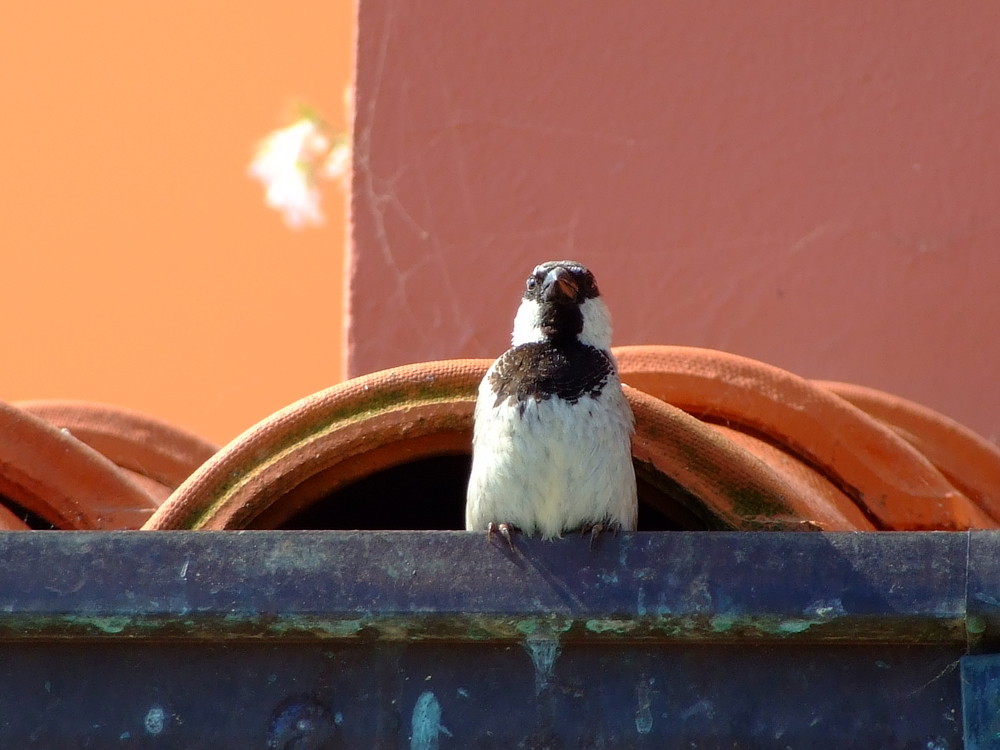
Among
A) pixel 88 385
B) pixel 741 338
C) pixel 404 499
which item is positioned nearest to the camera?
pixel 404 499

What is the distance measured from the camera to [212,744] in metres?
1.38

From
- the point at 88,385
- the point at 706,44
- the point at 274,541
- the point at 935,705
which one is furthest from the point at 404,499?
the point at 88,385

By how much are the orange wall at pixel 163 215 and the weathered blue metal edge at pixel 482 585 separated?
7.34 feet

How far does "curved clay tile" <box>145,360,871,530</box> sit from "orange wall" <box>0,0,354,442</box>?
1846 mm

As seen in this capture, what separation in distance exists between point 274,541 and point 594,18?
1.87 metres

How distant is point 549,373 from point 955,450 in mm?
929

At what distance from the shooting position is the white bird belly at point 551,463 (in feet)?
5.89

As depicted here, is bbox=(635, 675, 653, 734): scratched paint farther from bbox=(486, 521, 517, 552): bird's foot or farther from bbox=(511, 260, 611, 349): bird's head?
bbox=(511, 260, 611, 349): bird's head

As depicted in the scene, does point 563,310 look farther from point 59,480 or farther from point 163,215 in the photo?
point 163,215

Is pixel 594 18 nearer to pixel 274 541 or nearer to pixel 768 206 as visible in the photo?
pixel 768 206

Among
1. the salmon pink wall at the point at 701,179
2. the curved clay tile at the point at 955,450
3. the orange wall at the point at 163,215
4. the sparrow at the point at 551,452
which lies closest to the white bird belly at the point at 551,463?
the sparrow at the point at 551,452

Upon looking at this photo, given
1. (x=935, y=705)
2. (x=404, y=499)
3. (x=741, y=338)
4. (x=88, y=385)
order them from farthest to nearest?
(x=88, y=385)
(x=741, y=338)
(x=404, y=499)
(x=935, y=705)

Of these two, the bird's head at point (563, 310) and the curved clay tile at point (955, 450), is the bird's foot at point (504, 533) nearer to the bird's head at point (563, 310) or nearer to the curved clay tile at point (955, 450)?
the bird's head at point (563, 310)

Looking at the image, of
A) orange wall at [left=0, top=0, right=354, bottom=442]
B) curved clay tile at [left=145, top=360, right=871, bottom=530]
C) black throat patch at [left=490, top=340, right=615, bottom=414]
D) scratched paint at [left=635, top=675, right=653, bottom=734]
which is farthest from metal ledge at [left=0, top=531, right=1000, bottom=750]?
orange wall at [left=0, top=0, right=354, bottom=442]
